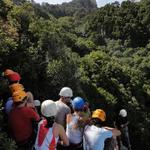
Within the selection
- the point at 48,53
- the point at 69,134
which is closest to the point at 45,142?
the point at 69,134

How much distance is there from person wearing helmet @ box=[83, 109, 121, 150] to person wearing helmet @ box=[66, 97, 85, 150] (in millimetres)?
317

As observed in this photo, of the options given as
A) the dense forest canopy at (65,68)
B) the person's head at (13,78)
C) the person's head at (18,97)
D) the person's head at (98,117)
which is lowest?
the dense forest canopy at (65,68)

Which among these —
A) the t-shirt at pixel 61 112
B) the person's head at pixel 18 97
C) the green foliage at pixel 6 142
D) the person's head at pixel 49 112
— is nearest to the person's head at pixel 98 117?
the person's head at pixel 49 112

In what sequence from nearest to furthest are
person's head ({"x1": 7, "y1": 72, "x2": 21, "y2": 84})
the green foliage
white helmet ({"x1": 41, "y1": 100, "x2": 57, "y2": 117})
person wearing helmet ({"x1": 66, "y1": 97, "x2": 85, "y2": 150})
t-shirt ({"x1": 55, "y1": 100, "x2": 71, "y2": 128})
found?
white helmet ({"x1": 41, "y1": 100, "x2": 57, "y2": 117})
the green foliage
person wearing helmet ({"x1": 66, "y1": 97, "x2": 85, "y2": 150})
person's head ({"x1": 7, "y1": 72, "x2": 21, "y2": 84})
t-shirt ({"x1": 55, "y1": 100, "x2": 71, "y2": 128})

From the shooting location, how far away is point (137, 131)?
32.8 m

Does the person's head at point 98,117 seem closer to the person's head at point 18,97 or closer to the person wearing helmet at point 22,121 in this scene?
the person wearing helmet at point 22,121

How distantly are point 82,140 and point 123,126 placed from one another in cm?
338

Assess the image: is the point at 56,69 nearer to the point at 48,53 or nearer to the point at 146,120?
the point at 48,53

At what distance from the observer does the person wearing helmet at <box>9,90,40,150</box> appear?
9.28 m

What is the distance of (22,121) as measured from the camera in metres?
9.34

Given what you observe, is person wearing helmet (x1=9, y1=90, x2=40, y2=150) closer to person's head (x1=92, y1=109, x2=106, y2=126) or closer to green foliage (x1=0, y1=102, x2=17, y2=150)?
green foliage (x1=0, y1=102, x2=17, y2=150)

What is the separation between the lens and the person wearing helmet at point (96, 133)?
30.5ft

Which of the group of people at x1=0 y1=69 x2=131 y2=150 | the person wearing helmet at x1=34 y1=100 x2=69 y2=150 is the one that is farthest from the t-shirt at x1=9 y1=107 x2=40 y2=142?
the person wearing helmet at x1=34 y1=100 x2=69 y2=150

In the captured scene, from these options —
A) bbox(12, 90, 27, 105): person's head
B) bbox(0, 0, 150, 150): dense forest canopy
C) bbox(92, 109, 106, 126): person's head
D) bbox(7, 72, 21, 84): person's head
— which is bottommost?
bbox(0, 0, 150, 150): dense forest canopy
